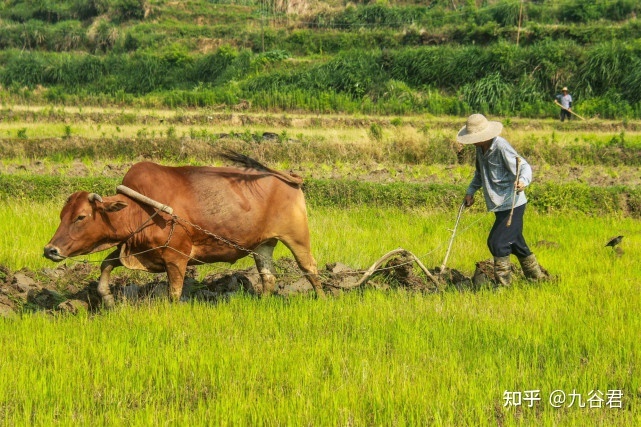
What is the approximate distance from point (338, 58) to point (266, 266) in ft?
68.4

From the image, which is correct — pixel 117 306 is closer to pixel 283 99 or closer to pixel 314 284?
pixel 314 284

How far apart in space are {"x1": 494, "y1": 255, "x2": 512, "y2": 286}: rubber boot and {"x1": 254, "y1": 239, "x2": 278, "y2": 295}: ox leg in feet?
6.21

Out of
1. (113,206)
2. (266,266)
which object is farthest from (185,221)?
(266,266)

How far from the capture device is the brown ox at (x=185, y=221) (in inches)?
225

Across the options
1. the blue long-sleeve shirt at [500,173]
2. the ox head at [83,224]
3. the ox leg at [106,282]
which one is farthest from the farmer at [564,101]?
the ox head at [83,224]

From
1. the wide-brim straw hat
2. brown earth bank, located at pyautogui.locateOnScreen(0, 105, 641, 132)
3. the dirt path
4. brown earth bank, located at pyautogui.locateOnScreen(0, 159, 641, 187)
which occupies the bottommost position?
brown earth bank, located at pyautogui.locateOnScreen(0, 105, 641, 132)

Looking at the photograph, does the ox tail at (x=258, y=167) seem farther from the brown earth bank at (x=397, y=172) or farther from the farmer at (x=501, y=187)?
the brown earth bank at (x=397, y=172)

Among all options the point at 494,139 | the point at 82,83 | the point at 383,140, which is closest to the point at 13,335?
the point at 494,139

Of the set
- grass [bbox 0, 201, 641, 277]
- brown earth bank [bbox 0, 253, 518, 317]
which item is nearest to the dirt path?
brown earth bank [bbox 0, 253, 518, 317]

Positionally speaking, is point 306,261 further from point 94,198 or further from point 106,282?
point 94,198

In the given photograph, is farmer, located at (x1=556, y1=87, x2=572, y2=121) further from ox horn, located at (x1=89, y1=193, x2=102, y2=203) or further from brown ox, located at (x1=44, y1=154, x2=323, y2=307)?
Answer: ox horn, located at (x1=89, y1=193, x2=102, y2=203)

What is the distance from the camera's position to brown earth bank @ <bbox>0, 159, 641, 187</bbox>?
1262 centimetres

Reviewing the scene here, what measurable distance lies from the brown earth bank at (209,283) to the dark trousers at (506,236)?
35 cm

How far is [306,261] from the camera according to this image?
6492 millimetres
